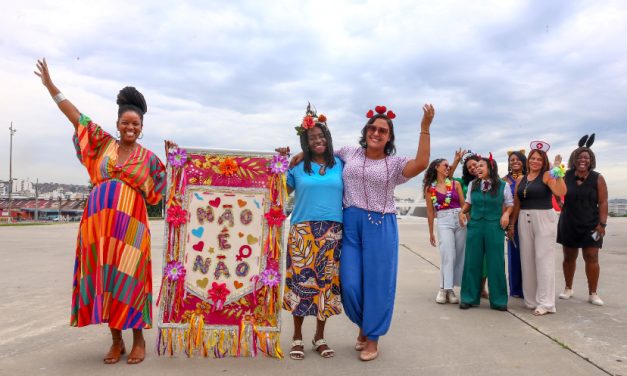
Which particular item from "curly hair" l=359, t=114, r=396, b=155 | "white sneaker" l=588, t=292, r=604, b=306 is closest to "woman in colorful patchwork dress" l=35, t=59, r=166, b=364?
"curly hair" l=359, t=114, r=396, b=155

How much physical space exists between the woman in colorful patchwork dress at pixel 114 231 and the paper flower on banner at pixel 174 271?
0.51ft

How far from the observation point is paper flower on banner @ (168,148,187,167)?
399 cm

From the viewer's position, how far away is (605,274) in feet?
26.8

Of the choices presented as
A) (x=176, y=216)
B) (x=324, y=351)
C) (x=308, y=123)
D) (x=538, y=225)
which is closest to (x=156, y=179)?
(x=176, y=216)

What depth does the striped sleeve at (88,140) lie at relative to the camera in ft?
12.4

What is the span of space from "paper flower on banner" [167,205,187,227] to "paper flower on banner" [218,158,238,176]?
1.50 ft

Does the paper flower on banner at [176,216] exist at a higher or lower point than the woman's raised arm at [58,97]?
lower

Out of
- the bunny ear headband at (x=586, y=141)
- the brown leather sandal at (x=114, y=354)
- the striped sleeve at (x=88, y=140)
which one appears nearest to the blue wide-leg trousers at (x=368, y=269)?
the brown leather sandal at (x=114, y=354)

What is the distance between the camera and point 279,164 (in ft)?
13.3

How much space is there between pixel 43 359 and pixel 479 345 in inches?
137

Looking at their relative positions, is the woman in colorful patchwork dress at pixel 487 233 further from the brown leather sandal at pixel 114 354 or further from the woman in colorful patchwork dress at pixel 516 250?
the brown leather sandal at pixel 114 354

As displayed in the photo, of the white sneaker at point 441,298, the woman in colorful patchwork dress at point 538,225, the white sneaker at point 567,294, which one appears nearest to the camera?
the woman in colorful patchwork dress at point 538,225

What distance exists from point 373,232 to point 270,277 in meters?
0.91

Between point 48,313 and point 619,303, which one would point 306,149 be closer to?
point 48,313
